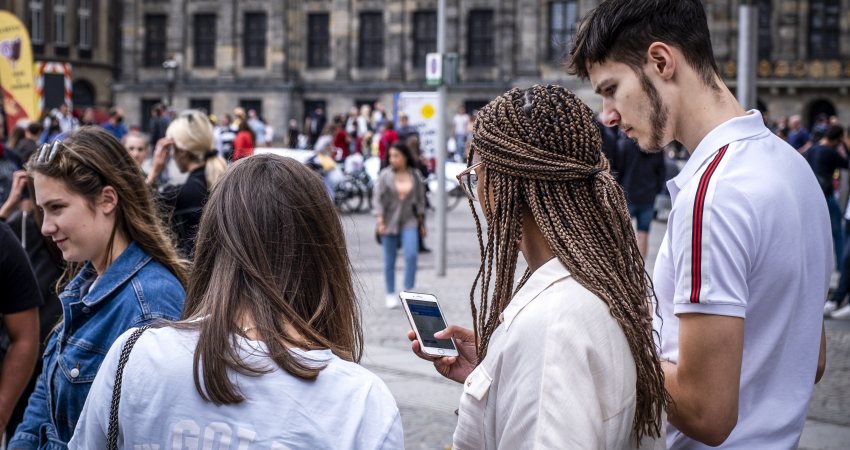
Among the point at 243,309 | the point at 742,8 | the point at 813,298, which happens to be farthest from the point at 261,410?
the point at 742,8

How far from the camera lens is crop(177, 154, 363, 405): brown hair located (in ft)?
7.49

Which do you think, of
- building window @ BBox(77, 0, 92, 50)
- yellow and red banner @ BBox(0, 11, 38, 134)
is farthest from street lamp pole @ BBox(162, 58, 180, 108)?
yellow and red banner @ BBox(0, 11, 38, 134)

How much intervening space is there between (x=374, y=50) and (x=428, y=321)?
49064 millimetres

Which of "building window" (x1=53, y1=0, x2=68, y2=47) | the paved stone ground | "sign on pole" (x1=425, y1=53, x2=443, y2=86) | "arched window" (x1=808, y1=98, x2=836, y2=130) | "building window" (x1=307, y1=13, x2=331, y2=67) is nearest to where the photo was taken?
the paved stone ground

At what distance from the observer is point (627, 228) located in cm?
253

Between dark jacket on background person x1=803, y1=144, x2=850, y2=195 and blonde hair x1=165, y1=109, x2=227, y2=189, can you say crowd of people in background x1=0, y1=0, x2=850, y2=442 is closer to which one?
blonde hair x1=165, y1=109, x2=227, y2=189

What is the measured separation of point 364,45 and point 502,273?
49524 mm

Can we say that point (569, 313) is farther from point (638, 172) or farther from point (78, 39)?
point (78, 39)

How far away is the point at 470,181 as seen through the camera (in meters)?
2.70

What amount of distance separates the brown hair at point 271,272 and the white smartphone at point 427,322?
270 mm

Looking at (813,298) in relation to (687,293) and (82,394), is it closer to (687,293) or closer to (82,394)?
(687,293)

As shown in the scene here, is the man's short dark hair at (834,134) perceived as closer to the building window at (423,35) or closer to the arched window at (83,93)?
the building window at (423,35)

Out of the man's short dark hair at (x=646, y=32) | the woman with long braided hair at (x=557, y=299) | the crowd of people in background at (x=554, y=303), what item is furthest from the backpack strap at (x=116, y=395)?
the man's short dark hair at (x=646, y=32)

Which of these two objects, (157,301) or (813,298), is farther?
(157,301)
